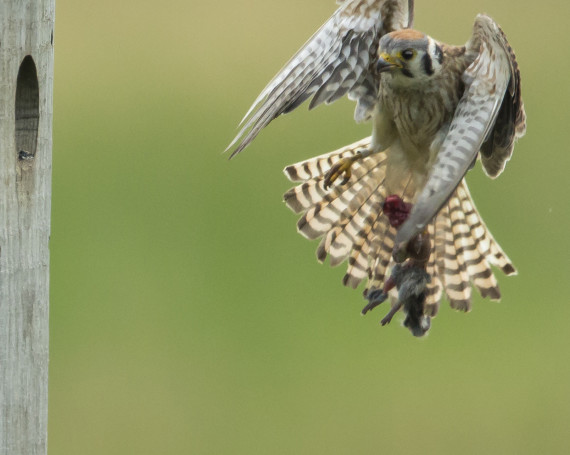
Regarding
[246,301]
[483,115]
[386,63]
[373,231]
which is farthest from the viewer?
[246,301]

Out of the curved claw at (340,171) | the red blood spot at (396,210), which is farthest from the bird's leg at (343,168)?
the red blood spot at (396,210)

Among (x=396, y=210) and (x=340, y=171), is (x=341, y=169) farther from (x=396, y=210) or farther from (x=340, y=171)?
(x=396, y=210)

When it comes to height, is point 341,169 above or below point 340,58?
below

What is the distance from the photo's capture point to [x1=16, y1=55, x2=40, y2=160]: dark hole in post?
4340mm

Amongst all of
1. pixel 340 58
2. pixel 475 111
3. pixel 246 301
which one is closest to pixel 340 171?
pixel 340 58

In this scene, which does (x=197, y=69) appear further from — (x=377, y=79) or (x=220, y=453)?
(x=377, y=79)

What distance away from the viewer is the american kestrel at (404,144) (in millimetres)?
5211

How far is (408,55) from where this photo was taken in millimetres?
5539

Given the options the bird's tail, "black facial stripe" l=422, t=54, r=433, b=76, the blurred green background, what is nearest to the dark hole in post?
"black facial stripe" l=422, t=54, r=433, b=76

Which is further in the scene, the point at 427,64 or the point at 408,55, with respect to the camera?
the point at 427,64

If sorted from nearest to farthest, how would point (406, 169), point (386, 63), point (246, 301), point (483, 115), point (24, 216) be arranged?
point (24, 216), point (483, 115), point (386, 63), point (406, 169), point (246, 301)

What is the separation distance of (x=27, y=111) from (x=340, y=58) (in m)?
1.74

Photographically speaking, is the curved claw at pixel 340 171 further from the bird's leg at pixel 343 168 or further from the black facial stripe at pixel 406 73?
the black facial stripe at pixel 406 73

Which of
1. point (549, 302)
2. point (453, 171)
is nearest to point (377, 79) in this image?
point (453, 171)
